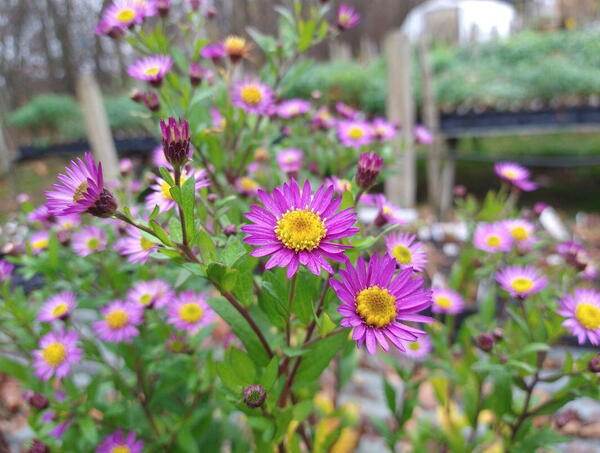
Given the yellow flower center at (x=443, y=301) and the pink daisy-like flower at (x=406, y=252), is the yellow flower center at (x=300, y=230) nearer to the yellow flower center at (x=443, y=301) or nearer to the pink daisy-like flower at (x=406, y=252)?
the pink daisy-like flower at (x=406, y=252)

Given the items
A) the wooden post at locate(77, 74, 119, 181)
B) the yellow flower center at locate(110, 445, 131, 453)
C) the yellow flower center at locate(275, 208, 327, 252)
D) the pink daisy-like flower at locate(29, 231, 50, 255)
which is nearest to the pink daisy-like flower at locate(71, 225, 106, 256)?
the pink daisy-like flower at locate(29, 231, 50, 255)

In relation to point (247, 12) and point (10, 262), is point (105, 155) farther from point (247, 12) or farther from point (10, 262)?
point (247, 12)

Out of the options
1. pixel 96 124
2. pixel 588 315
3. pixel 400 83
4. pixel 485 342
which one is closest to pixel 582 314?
pixel 588 315

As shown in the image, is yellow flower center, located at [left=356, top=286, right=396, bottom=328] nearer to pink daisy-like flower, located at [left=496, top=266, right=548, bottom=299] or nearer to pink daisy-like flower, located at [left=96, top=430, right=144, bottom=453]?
pink daisy-like flower, located at [left=496, top=266, right=548, bottom=299]

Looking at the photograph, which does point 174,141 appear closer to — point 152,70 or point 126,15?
point 152,70

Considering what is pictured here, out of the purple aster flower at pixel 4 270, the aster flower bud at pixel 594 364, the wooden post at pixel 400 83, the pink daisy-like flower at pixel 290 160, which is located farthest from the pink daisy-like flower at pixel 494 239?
the wooden post at pixel 400 83
